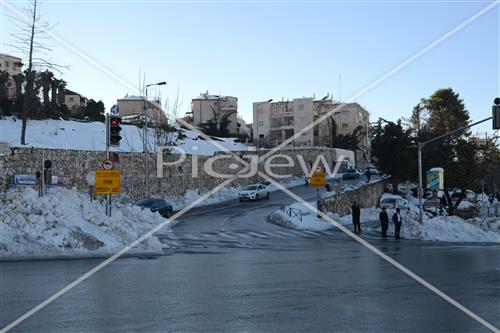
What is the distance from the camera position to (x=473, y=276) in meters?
13.7

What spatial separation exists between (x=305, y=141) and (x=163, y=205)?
227 feet

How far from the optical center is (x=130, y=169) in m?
48.6

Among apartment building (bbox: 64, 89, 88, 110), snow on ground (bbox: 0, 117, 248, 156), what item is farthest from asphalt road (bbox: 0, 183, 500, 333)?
apartment building (bbox: 64, 89, 88, 110)

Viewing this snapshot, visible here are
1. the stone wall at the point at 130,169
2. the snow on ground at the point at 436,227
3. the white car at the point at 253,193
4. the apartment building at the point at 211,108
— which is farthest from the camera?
the apartment building at the point at 211,108

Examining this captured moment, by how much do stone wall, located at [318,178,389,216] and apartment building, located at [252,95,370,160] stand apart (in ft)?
157

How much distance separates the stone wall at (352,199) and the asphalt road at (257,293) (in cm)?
2080

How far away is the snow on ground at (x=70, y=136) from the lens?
175ft

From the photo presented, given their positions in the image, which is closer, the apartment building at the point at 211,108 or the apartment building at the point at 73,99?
the apartment building at the point at 73,99

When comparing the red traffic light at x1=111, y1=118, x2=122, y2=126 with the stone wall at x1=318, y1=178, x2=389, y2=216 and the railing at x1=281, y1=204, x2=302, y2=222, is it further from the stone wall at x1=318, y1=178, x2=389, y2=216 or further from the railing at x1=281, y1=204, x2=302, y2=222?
the stone wall at x1=318, y1=178, x2=389, y2=216

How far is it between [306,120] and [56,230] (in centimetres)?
9468

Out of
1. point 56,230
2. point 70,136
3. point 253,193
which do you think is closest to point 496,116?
point 56,230

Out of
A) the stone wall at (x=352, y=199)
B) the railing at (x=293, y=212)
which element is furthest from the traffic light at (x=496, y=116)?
the stone wall at (x=352, y=199)

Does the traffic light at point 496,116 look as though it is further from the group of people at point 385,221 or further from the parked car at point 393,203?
the parked car at point 393,203

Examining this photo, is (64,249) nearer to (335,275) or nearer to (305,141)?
(335,275)
